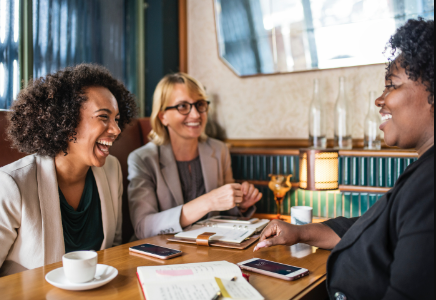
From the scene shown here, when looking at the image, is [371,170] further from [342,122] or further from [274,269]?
[274,269]

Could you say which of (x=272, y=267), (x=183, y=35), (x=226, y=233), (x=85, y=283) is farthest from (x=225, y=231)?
(x=183, y=35)

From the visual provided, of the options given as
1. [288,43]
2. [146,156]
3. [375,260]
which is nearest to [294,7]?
[288,43]

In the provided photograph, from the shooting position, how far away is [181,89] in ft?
7.45

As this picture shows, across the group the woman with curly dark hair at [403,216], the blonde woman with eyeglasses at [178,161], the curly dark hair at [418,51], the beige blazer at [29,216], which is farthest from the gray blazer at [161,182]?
the curly dark hair at [418,51]

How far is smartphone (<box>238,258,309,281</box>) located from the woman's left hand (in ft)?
2.52

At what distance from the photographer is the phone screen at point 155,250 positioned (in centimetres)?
130

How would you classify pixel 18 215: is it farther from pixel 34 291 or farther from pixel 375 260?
pixel 375 260

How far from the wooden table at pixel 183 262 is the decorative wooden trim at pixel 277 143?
130 cm

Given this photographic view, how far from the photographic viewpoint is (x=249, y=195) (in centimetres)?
204

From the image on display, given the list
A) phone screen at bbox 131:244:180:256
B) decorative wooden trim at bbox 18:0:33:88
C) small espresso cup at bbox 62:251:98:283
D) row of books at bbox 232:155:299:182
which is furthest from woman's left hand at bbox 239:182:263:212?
decorative wooden trim at bbox 18:0:33:88

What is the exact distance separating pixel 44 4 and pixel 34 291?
78.7 inches

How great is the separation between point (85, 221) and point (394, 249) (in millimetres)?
1347

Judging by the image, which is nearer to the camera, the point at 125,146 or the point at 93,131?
the point at 93,131

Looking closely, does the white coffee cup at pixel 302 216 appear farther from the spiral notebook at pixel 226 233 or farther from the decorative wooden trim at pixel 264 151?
the decorative wooden trim at pixel 264 151
